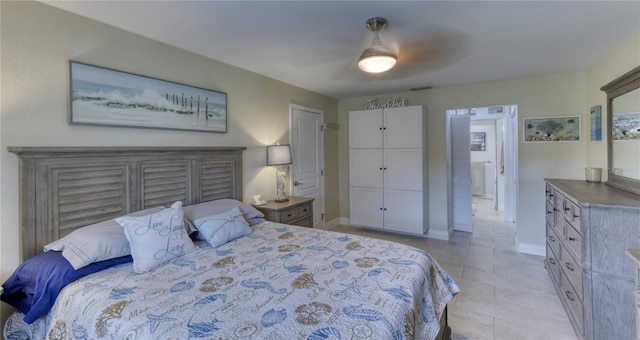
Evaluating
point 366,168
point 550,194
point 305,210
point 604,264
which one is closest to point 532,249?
point 550,194

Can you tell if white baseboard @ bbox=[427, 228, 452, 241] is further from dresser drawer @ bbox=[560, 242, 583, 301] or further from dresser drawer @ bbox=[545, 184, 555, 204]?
dresser drawer @ bbox=[560, 242, 583, 301]

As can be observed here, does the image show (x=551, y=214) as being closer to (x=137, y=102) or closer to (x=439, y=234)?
(x=439, y=234)

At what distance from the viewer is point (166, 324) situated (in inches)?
44.4

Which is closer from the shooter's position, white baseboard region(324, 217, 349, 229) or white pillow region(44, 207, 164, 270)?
white pillow region(44, 207, 164, 270)

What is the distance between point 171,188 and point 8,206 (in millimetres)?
959

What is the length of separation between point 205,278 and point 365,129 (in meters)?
3.46

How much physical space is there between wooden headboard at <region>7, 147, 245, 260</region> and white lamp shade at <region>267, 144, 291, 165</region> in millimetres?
690

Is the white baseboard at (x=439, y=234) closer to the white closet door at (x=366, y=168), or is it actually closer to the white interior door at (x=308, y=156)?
the white closet door at (x=366, y=168)

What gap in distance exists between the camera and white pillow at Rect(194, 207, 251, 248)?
6.84ft

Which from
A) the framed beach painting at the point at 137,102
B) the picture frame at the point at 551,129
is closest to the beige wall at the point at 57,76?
the framed beach painting at the point at 137,102

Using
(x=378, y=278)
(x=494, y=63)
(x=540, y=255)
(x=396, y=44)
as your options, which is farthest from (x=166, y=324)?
(x=540, y=255)

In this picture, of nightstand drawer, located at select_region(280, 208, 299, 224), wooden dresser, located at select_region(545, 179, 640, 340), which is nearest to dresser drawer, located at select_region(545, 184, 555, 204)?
wooden dresser, located at select_region(545, 179, 640, 340)

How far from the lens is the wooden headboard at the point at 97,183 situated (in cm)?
175

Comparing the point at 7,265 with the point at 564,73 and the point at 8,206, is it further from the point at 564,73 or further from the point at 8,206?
the point at 564,73
